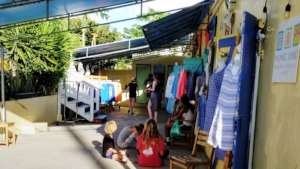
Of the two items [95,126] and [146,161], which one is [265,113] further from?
[95,126]

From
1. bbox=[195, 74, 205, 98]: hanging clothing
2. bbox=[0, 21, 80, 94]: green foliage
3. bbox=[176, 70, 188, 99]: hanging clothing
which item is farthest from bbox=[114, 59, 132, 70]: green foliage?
bbox=[195, 74, 205, 98]: hanging clothing

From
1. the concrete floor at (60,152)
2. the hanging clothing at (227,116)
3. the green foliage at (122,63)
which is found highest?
the green foliage at (122,63)

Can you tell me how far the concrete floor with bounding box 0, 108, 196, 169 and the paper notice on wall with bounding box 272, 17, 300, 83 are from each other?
4.32 metres

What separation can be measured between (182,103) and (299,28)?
20.9 ft

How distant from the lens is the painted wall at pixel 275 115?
3.45m

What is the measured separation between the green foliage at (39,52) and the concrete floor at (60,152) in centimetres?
213

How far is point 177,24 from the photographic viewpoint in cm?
1098

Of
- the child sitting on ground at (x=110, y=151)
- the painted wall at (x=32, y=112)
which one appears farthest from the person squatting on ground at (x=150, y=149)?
the painted wall at (x=32, y=112)

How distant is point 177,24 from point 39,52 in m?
4.65

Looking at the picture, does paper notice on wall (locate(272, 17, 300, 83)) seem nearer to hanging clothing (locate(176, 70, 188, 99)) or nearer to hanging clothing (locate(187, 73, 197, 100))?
hanging clothing (locate(187, 73, 197, 100))

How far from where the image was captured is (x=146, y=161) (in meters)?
7.61

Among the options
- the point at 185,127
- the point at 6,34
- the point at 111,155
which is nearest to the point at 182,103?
the point at 185,127

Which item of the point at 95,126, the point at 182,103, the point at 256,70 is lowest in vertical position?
the point at 95,126

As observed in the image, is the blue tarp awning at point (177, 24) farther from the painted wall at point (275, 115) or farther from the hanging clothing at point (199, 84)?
the painted wall at point (275, 115)
